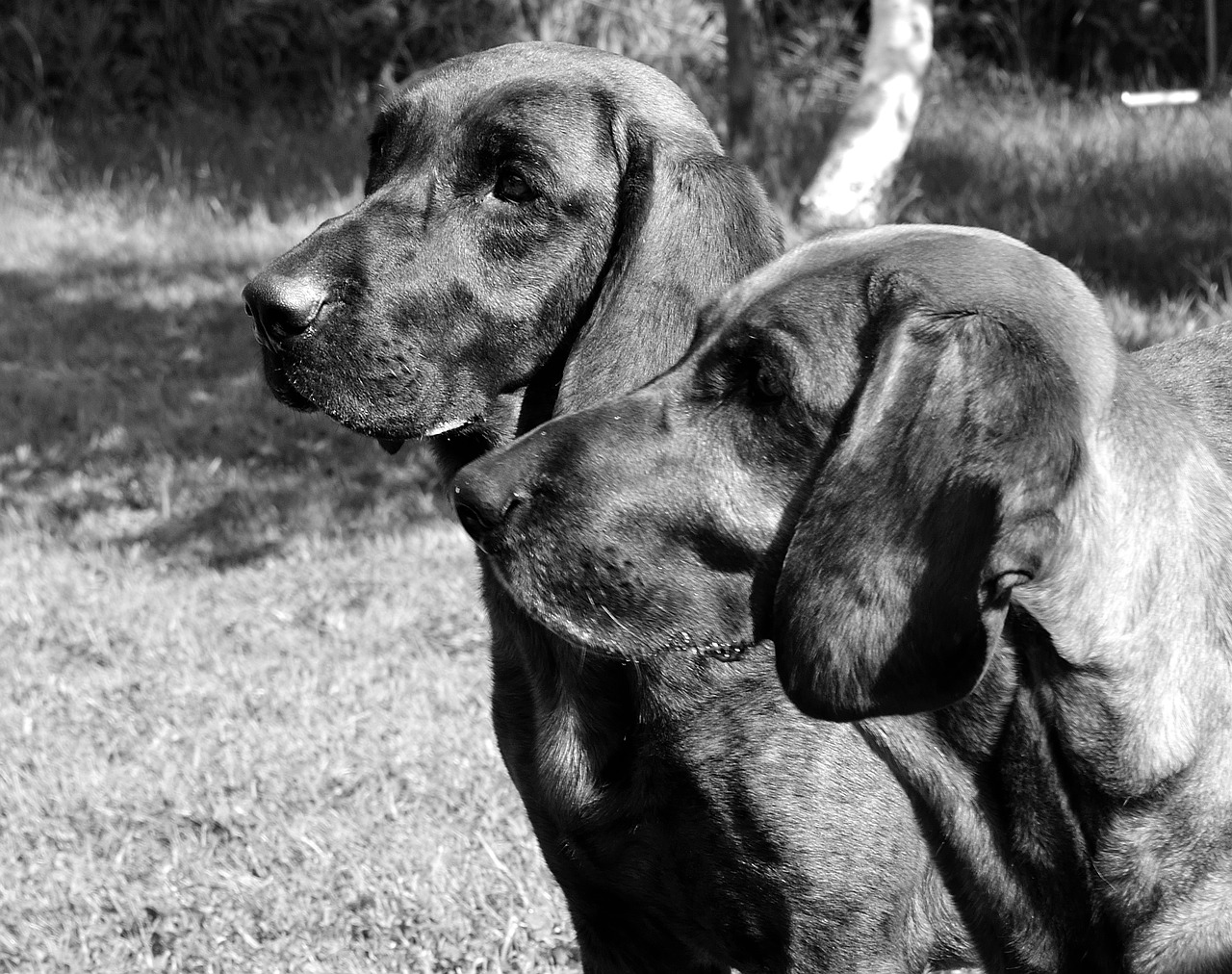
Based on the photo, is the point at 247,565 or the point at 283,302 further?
the point at 247,565

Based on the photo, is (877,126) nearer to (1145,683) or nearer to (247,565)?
(247,565)

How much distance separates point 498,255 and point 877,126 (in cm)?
452

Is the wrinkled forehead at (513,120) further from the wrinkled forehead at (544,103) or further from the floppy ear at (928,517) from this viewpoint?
the floppy ear at (928,517)

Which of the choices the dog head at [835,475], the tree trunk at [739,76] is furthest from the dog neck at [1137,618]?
the tree trunk at [739,76]

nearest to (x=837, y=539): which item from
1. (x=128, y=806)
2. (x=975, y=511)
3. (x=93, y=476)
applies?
(x=975, y=511)

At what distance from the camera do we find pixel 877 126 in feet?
24.4

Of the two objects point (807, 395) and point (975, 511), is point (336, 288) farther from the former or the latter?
point (975, 511)

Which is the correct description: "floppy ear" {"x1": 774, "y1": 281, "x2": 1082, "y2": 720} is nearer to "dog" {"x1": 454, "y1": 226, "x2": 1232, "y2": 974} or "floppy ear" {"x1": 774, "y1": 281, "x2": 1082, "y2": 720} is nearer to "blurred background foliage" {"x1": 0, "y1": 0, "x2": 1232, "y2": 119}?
"dog" {"x1": 454, "y1": 226, "x2": 1232, "y2": 974}

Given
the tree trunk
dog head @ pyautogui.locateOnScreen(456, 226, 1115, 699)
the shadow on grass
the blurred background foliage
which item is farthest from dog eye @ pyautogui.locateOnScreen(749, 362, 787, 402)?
the blurred background foliage

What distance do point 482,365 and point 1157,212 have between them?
639 cm

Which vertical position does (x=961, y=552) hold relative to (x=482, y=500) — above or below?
above

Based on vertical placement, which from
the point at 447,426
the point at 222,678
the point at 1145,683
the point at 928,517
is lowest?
the point at 222,678

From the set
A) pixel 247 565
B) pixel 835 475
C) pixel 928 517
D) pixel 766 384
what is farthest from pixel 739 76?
pixel 928 517

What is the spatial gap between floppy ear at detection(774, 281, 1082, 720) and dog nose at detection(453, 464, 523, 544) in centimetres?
45
